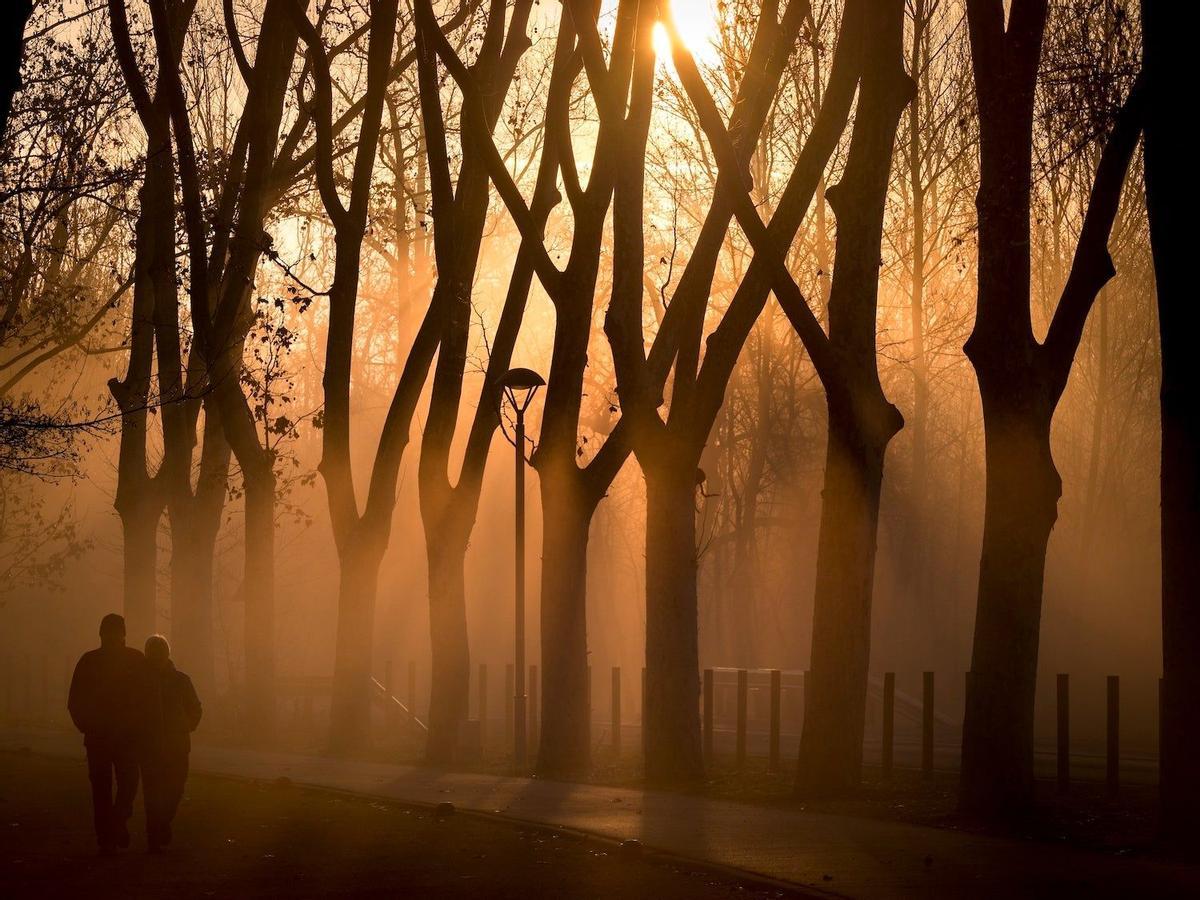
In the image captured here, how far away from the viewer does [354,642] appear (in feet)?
71.3

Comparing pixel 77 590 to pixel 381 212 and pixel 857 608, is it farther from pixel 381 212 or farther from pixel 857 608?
pixel 857 608

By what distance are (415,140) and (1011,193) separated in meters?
15.9

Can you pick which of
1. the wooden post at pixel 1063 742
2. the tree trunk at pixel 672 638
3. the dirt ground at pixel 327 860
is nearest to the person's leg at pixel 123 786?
the dirt ground at pixel 327 860

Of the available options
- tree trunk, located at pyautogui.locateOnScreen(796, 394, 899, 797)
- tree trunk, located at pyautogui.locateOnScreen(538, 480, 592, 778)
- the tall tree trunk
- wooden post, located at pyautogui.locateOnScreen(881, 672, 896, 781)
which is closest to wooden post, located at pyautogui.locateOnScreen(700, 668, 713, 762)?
tree trunk, located at pyautogui.locateOnScreen(538, 480, 592, 778)

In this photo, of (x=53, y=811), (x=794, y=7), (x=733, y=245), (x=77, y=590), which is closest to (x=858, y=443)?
(x=794, y=7)

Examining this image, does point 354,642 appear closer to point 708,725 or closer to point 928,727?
point 708,725

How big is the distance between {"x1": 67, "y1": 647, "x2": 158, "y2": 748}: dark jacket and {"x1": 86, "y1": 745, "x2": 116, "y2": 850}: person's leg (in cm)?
11

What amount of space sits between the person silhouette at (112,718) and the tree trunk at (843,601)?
566cm

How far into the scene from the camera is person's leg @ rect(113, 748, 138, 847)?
11.7m

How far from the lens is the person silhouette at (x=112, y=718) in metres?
11.6

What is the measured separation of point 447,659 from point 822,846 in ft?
31.8

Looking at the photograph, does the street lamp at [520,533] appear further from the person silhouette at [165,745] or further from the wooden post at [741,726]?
the person silhouette at [165,745]

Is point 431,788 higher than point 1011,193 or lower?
lower

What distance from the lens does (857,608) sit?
14.2 m
